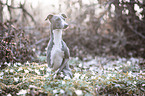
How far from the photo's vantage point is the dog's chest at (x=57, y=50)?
341 centimetres

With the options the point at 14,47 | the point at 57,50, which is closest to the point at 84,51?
the point at 14,47

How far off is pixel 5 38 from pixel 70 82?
2719mm

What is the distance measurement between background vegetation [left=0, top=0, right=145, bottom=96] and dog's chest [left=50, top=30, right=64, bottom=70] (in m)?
0.37

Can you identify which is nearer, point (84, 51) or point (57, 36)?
point (57, 36)

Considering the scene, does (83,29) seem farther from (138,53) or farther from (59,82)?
(59,82)

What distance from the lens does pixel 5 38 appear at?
15.5 ft

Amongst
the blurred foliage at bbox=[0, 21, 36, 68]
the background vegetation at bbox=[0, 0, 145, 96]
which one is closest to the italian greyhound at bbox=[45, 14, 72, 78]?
the background vegetation at bbox=[0, 0, 145, 96]

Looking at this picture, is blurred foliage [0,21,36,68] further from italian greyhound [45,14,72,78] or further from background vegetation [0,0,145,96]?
italian greyhound [45,14,72,78]

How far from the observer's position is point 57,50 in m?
3.41

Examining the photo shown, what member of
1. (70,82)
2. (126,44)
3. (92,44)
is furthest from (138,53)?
(70,82)

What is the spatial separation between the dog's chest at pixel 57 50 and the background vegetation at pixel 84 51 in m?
0.37

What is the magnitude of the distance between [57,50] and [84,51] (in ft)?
12.8

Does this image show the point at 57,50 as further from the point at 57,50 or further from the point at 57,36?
the point at 57,36

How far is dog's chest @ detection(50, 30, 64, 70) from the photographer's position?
3.41 meters
